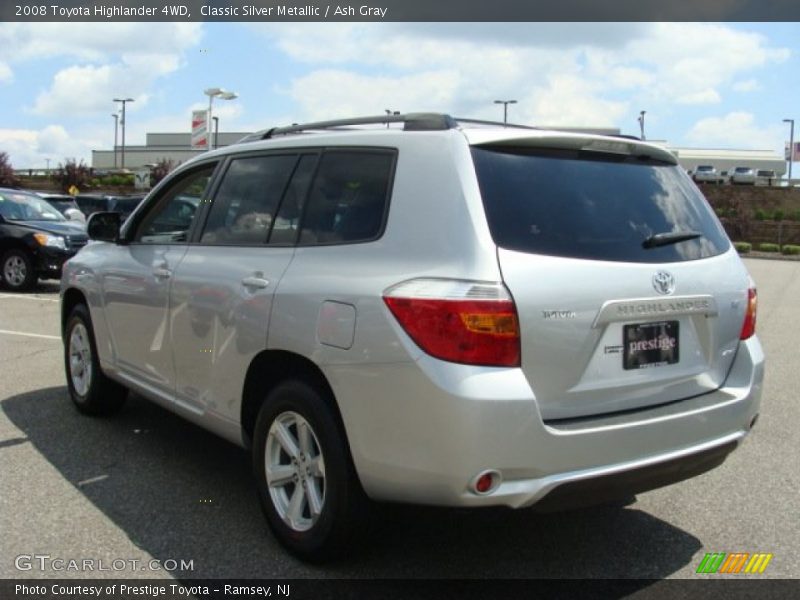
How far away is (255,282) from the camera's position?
150 inches

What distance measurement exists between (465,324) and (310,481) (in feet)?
3.47

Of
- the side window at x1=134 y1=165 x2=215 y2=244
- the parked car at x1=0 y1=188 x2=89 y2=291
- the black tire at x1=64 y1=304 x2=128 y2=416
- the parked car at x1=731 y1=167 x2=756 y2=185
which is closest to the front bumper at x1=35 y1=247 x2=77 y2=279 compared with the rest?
the parked car at x1=0 y1=188 x2=89 y2=291

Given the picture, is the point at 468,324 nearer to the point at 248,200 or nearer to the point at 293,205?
the point at 293,205

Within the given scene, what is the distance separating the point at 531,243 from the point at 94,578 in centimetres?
223

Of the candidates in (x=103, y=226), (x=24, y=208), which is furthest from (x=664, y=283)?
(x=24, y=208)

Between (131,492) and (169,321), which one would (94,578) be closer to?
(131,492)

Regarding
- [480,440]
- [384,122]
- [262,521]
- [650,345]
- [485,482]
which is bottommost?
[262,521]

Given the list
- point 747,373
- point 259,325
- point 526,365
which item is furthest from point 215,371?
point 747,373

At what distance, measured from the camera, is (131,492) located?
174 inches

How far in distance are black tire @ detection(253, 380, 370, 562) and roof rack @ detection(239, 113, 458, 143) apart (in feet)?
3.91

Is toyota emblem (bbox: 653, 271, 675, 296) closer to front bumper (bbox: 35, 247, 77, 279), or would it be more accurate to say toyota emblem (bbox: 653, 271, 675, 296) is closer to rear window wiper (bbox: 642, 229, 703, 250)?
rear window wiper (bbox: 642, 229, 703, 250)

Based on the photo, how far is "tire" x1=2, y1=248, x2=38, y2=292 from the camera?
14039mm

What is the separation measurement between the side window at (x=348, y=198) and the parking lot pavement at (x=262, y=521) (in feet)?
3.83

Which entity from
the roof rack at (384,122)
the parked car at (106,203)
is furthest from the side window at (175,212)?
the parked car at (106,203)
